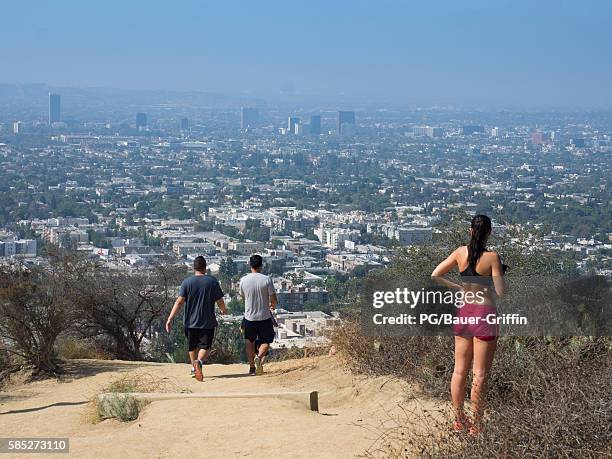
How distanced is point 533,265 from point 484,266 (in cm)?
460

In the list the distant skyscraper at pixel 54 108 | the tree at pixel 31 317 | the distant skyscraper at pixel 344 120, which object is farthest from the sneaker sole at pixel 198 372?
the distant skyscraper at pixel 54 108

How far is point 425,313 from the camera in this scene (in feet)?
25.6

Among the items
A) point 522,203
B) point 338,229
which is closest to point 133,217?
point 338,229

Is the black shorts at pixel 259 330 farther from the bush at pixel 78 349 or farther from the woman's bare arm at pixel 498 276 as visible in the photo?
the woman's bare arm at pixel 498 276

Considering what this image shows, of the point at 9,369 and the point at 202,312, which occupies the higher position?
the point at 202,312

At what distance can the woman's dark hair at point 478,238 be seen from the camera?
5816 millimetres

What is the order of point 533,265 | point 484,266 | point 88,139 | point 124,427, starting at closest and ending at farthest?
1. point 484,266
2. point 124,427
3. point 533,265
4. point 88,139

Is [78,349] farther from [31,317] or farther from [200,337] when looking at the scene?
[200,337]

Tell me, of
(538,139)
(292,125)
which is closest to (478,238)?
(538,139)

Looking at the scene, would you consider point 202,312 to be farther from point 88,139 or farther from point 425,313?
point 88,139

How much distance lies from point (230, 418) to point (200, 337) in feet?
6.79

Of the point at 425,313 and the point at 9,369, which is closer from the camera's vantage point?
the point at 425,313

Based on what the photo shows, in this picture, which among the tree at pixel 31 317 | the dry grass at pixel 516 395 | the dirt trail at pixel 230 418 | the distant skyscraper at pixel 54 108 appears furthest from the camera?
the distant skyscraper at pixel 54 108

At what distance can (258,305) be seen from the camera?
8.66m
